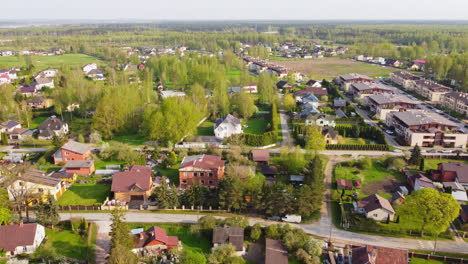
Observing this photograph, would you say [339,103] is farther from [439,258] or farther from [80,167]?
[80,167]

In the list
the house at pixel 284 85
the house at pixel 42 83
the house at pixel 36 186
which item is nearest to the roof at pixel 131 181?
the house at pixel 36 186

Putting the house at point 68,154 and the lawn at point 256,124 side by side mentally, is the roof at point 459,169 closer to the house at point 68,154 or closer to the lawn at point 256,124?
the lawn at point 256,124

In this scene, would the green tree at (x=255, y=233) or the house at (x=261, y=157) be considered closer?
the green tree at (x=255, y=233)

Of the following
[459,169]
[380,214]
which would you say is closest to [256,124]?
[459,169]

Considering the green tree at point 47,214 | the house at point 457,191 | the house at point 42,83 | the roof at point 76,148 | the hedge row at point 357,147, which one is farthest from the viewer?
the house at point 42,83

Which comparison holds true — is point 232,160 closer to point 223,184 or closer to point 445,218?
point 223,184

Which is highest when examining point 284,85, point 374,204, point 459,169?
point 284,85
